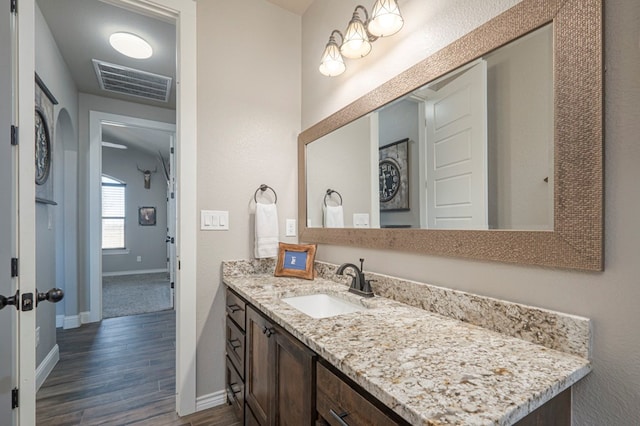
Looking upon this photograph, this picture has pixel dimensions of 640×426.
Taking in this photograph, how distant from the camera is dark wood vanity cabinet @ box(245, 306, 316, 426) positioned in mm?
937

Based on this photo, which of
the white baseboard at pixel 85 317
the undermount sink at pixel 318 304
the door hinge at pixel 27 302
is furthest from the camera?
the white baseboard at pixel 85 317

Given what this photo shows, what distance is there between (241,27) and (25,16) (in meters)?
1.18

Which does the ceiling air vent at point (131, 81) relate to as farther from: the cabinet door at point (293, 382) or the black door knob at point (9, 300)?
the cabinet door at point (293, 382)

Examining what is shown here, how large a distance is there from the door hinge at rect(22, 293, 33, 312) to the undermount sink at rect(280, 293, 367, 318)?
37.8 inches

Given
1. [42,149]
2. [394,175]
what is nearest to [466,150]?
[394,175]

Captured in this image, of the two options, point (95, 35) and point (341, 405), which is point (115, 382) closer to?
point (341, 405)

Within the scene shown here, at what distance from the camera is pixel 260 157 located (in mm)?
2064

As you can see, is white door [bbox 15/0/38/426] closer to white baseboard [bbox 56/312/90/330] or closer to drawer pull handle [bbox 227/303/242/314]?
drawer pull handle [bbox 227/303/242/314]

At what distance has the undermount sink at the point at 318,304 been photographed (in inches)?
60.0

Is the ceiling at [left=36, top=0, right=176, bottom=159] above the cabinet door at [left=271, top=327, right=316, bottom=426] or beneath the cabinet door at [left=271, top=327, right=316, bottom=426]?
above

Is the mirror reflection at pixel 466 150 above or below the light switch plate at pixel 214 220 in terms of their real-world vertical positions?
above

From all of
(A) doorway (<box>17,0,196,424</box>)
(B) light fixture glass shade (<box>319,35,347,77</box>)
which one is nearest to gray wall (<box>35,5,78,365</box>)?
(A) doorway (<box>17,0,196,424</box>)

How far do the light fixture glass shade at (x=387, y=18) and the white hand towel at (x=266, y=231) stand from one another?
47.5 inches

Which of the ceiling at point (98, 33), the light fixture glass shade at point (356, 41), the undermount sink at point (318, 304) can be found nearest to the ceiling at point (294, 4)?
the ceiling at point (98, 33)
